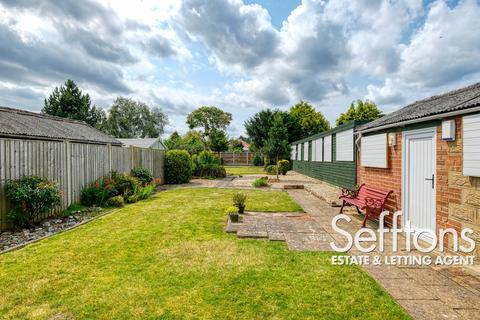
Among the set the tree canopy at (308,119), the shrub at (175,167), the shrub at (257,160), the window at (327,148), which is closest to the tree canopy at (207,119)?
the tree canopy at (308,119)

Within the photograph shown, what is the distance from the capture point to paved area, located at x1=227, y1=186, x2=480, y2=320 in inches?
98.7

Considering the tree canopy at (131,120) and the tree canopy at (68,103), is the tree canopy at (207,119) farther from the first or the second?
the tree canopy at (68,103)

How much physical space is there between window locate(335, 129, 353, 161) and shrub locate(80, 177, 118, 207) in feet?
29.5

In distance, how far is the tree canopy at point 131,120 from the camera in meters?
43.8

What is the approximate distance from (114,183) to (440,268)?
917 centimetres

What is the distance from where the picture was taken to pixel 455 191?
3.93 metres

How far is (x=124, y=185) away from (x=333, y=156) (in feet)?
31.6

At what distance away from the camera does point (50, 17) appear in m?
7.96

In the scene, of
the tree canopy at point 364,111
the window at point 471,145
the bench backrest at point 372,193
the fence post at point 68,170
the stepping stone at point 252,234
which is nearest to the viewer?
the window at point 471,145

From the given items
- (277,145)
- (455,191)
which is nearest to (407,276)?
(455,191)

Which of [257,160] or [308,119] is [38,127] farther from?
[308,119]
